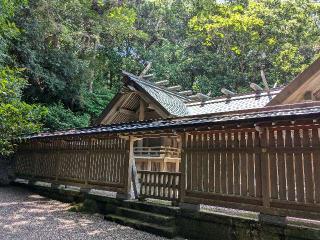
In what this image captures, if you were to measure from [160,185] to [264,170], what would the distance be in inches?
135

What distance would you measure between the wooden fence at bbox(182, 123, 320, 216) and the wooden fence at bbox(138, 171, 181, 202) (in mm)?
451

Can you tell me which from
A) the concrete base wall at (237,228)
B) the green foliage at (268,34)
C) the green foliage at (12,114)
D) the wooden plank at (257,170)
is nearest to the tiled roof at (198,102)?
the green foliage at (12,114)

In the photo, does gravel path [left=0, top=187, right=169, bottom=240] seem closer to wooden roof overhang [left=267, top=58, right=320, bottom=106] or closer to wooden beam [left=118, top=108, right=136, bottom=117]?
wooden roof overhang [left=267, top=58, right=320, bottom=106]

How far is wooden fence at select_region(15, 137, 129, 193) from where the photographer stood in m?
10.5

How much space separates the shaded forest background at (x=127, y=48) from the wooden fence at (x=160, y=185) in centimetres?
601

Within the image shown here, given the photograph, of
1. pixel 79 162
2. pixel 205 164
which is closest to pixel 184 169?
pixel 205 164

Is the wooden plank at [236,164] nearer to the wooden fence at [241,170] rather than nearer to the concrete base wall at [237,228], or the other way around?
the wooden fence at [241,170]

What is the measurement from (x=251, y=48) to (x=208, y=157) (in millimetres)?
24958

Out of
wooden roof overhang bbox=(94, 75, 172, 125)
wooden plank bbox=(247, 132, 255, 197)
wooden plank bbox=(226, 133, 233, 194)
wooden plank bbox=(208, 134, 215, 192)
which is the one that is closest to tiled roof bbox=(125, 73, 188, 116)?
wooden roof overhang bbox=(94, 75, 172, 125)

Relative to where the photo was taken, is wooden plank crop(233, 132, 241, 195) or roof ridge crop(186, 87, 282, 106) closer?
wooden plank crop(233, 132, 241, 195)

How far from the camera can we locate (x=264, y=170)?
698 cm

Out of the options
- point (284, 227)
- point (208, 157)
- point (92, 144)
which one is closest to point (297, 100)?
point (208, 157)

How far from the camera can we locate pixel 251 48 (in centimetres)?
3044

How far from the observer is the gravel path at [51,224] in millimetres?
7535
